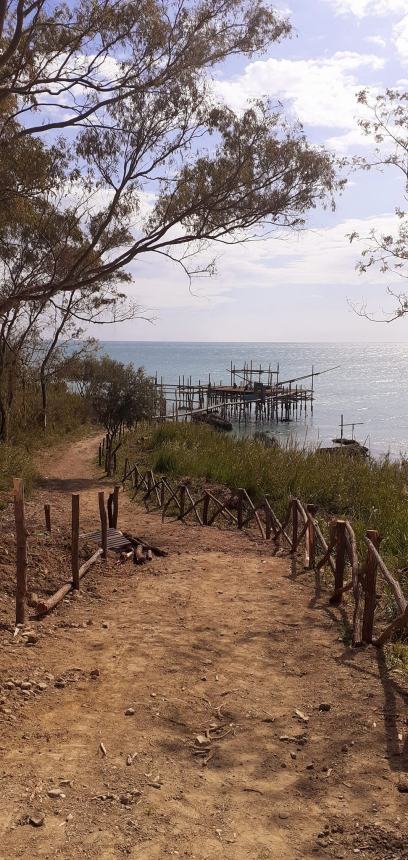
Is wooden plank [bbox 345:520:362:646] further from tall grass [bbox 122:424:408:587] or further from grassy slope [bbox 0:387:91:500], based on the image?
grassy slope [bbox 0:387:91:500]

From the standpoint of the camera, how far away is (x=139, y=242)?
11789mm

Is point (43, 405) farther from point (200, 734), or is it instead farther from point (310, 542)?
point (200, 734)

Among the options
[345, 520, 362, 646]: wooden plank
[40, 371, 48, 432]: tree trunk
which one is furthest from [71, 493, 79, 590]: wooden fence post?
[40, 371, 48, 432]: tree trunk

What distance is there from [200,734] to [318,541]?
5170 mm

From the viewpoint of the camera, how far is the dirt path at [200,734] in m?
3.33

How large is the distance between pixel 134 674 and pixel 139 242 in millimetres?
8342

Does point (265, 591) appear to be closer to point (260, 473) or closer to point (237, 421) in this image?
point (260, 473)

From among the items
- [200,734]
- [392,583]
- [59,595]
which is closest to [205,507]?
[59,595]

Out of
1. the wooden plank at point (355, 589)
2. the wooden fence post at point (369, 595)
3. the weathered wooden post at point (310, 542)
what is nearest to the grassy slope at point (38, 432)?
the weathered wooden post at point (310, 542)

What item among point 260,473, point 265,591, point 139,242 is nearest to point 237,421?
point 260,473

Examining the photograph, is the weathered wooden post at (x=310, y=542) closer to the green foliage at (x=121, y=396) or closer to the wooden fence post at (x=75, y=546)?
the wooden fence post at (x=75, y=546)

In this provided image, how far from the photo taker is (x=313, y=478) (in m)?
14.1

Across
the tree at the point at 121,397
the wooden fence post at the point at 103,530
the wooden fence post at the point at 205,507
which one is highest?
the tree at the point at 121,397

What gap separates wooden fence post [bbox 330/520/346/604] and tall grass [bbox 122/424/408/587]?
1354 millimetres
